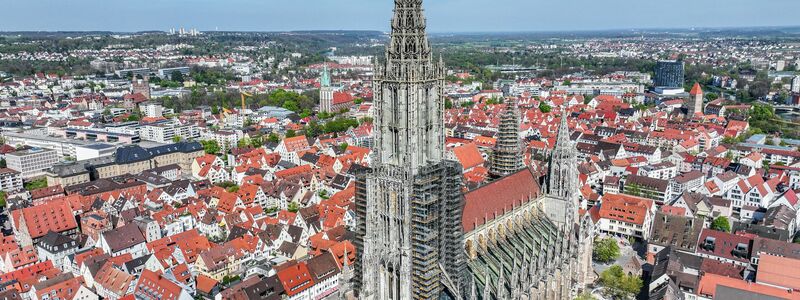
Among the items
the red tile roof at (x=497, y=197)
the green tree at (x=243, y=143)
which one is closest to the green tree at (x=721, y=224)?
the red tile roof at (x=497, y=197)

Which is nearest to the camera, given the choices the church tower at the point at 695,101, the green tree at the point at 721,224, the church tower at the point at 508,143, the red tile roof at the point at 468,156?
the church tower at the point at 508,143

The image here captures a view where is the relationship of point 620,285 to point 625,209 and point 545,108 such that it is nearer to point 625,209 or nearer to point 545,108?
point 625,209

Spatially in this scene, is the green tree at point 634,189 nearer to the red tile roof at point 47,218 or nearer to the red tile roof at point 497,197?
the red tile roof at point 497,197

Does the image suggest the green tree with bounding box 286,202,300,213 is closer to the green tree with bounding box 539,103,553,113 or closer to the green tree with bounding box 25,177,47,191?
the green tree with bounding box 25,177,47,191

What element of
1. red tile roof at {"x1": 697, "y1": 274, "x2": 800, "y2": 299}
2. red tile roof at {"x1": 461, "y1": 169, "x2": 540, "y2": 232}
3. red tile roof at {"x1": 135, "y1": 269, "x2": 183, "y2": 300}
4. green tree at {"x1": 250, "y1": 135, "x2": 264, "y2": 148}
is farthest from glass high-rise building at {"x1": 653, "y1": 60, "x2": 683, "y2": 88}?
red tile roof at {"x1": 135, "y1": 269, "x2": 183, "y2": 300}

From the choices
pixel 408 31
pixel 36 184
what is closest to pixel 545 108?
pixel 36 184
